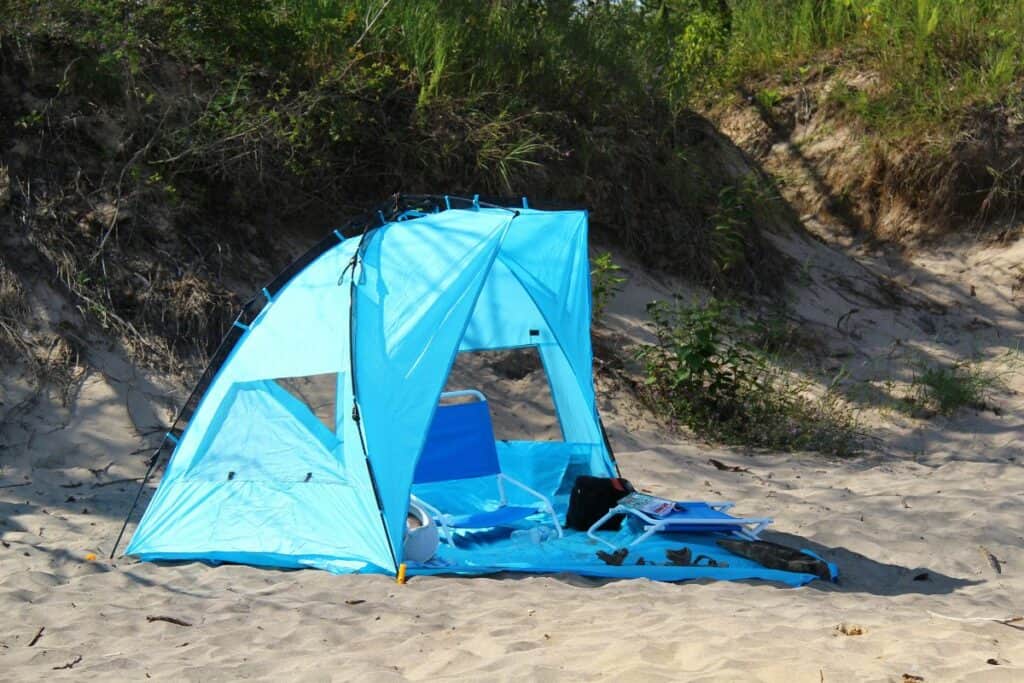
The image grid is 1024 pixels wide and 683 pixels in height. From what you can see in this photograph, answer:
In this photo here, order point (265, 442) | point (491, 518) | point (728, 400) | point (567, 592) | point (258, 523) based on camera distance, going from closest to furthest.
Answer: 1. point (567, 592)
2. point (258, 523)
3. point (265, 442)
4. point (491, 518)
5. point (728, 400)

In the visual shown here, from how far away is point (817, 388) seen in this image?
9.67 m

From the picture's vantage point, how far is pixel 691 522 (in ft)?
19.2

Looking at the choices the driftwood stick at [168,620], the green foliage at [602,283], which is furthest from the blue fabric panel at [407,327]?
the green foliage at [602,283]

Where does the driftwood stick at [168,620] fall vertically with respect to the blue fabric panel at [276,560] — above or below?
above

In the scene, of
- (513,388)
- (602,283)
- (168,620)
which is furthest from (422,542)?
(602,283)

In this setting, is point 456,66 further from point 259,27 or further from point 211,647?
point 211,647

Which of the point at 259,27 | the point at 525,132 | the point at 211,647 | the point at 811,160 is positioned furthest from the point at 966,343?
the point at 211,647

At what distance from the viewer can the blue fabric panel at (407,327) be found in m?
5.46

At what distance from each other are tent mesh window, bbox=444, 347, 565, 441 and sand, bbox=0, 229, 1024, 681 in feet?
0.12

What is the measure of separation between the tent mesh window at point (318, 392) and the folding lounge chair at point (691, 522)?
146cm

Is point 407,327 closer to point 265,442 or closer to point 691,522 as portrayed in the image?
point 265,442

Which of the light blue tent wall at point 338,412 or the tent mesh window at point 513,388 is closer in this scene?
the light blue tent wall at point 338,412

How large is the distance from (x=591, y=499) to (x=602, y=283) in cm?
333

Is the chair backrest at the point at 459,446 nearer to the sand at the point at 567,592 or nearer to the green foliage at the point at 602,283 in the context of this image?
the sand at the point at 567,592
